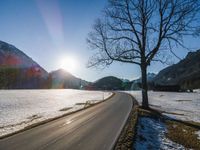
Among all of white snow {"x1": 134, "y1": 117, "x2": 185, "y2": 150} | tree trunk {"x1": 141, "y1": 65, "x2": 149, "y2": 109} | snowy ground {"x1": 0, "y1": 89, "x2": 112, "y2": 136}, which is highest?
tree trunk {"x1": 141, "y1": 65, "x2": 149, "y2": 109}

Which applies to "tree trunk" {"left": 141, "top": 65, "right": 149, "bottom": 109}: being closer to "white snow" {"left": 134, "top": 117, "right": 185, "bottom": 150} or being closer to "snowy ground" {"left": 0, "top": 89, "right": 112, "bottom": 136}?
"snowy ground" {"left": 0, "top": 89, "right": 112, "bottom": 136}

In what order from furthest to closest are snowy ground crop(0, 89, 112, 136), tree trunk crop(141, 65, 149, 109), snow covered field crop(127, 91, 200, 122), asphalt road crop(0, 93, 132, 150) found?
tree trunk crop(141, 65, 149, 109)
snow covered field crop(127, 91, 200, 122)
snowy ground crop(0, 89, 112, 136)
asphalt road crop(0, 93, 132, 150)

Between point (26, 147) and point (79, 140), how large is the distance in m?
2.80

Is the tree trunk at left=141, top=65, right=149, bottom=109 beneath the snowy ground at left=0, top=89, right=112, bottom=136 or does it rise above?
above

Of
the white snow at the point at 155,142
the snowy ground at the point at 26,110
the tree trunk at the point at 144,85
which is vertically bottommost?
the white snow at the point at 155,142

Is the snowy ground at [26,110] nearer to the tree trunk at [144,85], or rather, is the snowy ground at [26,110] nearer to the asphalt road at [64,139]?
the asphalt road at [64,139]

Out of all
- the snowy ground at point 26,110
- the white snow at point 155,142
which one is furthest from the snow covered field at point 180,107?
the snowy ground at point 26,110

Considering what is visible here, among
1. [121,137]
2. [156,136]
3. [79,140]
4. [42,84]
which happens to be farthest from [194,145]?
[42,84]

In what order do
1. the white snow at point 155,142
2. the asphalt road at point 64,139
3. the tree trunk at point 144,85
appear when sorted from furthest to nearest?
1. the tree trunk at point 144,85
2. the white snow at point 155,142
3. the asphalt road at point 64,139

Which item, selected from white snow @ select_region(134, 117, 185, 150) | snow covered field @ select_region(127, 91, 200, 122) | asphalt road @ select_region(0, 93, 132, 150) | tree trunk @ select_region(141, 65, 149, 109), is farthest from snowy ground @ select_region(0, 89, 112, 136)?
snow covered field @ select_region(127, 91, 200, 122)

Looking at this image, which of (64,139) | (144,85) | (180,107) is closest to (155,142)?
(64,139)

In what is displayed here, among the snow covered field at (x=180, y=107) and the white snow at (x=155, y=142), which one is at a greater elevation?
the snow covered field at (x=180, y=107)

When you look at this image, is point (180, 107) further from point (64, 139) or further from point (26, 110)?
point (64, 139)

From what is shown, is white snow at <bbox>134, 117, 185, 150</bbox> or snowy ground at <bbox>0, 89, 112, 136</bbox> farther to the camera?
snowy ground at <bbox>0, 89, 112, 136</bbox>
